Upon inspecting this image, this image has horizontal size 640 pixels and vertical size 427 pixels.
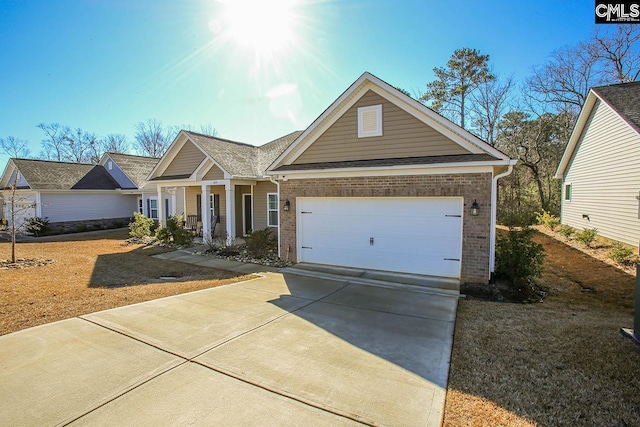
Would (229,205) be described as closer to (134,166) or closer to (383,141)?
(383,141)

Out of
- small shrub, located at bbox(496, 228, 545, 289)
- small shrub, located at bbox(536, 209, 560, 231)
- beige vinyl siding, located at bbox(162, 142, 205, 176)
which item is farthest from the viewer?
small shrub, located at bbox(536, 209, 560, 231)

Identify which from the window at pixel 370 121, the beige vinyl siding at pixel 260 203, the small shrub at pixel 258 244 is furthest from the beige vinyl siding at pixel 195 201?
the window at pixel 370 121

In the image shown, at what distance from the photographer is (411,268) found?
9.16m

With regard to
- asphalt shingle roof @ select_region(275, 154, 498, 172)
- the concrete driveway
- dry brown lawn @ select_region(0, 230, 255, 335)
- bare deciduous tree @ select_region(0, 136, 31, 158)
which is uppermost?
bare deciduous tree @ select_region(0, 136, 31, 158)

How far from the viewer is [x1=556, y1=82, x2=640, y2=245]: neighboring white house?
12141 mm

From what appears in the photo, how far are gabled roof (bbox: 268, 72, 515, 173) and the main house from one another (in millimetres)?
27

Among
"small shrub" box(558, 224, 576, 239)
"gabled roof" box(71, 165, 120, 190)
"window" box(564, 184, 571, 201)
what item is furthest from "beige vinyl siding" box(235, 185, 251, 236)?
"window" box(564, 184, 571, 201)

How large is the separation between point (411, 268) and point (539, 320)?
12.1 ft

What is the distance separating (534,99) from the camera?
26.5 meters

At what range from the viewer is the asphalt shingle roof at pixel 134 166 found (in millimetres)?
24109

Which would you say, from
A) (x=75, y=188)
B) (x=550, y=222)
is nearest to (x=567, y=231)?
(x=550, y=222)

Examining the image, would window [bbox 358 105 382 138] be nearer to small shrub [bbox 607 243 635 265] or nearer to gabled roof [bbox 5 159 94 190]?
small shrub [bbox 607 243 635 265]

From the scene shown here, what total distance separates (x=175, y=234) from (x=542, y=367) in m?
13.9

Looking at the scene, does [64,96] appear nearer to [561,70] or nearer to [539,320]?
[539,320]
